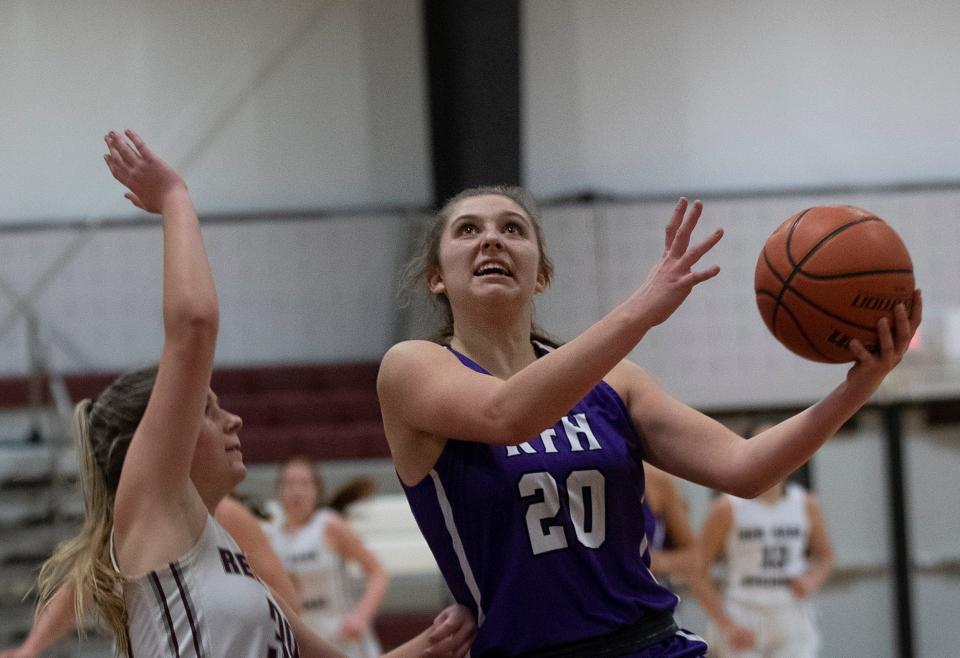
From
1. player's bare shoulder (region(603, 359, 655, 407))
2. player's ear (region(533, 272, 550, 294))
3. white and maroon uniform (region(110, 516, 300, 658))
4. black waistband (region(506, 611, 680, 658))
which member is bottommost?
black waistband (region(506, 611, 680, 658))

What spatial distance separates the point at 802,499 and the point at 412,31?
17.9 ft

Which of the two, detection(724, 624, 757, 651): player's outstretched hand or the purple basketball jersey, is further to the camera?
detection(724, 624, 757, 651): player's outstretched hand

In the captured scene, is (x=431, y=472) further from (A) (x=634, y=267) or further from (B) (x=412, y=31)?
(B) (x=412, y=31)

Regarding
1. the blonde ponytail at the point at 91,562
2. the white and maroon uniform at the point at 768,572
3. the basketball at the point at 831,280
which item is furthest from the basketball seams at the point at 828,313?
the white and maroon uniform at the point at 768,572

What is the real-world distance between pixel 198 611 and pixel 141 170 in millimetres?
739

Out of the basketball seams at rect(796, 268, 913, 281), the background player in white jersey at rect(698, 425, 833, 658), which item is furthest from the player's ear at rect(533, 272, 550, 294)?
the background player in white jersey at rect(698, 425, 833, 658)

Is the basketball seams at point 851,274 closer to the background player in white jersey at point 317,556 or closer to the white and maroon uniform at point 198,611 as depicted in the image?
the white and maroon uniform at point 198,611

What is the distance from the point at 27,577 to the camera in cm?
834

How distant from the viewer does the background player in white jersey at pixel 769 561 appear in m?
7.12

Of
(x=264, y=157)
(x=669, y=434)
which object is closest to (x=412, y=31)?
(x=264, y=157)

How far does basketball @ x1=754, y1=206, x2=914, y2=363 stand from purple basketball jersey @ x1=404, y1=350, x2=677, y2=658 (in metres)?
0.39

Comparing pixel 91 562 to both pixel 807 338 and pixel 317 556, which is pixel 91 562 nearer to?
pixel 807 338

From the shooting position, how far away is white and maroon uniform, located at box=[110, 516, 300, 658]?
2225 mm

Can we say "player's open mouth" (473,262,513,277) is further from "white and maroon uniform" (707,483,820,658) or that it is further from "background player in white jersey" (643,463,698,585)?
"white and maroon uniform" (707,483,820,658)
